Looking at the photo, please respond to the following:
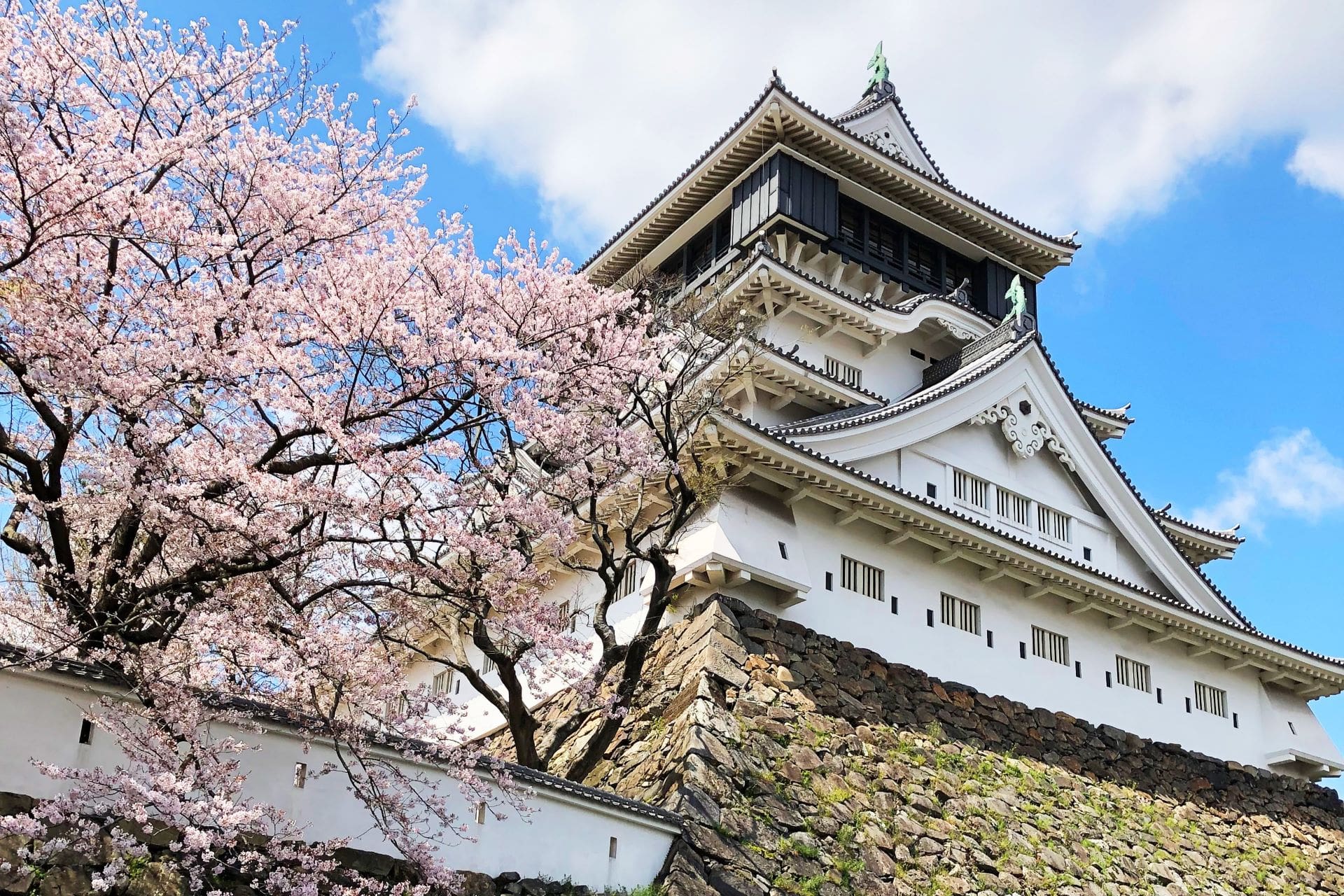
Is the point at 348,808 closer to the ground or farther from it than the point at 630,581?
closer to the ground

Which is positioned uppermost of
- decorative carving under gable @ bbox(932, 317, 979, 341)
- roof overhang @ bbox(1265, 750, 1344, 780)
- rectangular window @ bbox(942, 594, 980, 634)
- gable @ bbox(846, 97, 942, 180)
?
gable @ bbox(846, 97, 942, 180)

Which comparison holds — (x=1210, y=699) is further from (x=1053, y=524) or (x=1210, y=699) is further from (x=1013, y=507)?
(x=1013, y=507)

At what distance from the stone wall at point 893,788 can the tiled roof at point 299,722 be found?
2.08 ft

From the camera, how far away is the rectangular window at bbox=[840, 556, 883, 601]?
16172 mm

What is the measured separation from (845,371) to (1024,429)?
3.17m

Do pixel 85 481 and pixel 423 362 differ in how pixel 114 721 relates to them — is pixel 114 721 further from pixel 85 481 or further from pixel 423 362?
pixel 423 362

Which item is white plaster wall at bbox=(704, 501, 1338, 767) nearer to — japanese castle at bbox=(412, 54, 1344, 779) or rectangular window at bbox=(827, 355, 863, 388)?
japanese castle at bbox=(412, 54, 1344, 779)

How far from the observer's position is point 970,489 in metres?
19.0

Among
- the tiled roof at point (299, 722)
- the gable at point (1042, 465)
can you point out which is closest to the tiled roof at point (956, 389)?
the gable at point (1042, 465)

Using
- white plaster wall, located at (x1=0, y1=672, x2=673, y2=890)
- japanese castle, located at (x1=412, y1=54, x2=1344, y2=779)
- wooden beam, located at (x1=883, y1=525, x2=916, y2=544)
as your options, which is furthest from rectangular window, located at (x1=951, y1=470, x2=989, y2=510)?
white plaster wall, located at (x1=0, y1=672, x2=673, y2=890)

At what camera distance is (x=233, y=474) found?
8.37 metres

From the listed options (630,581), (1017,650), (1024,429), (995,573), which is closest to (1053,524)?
(1024,429)

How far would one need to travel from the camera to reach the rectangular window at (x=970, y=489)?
18.8 metres

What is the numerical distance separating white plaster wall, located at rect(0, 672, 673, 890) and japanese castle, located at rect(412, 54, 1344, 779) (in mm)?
3323
